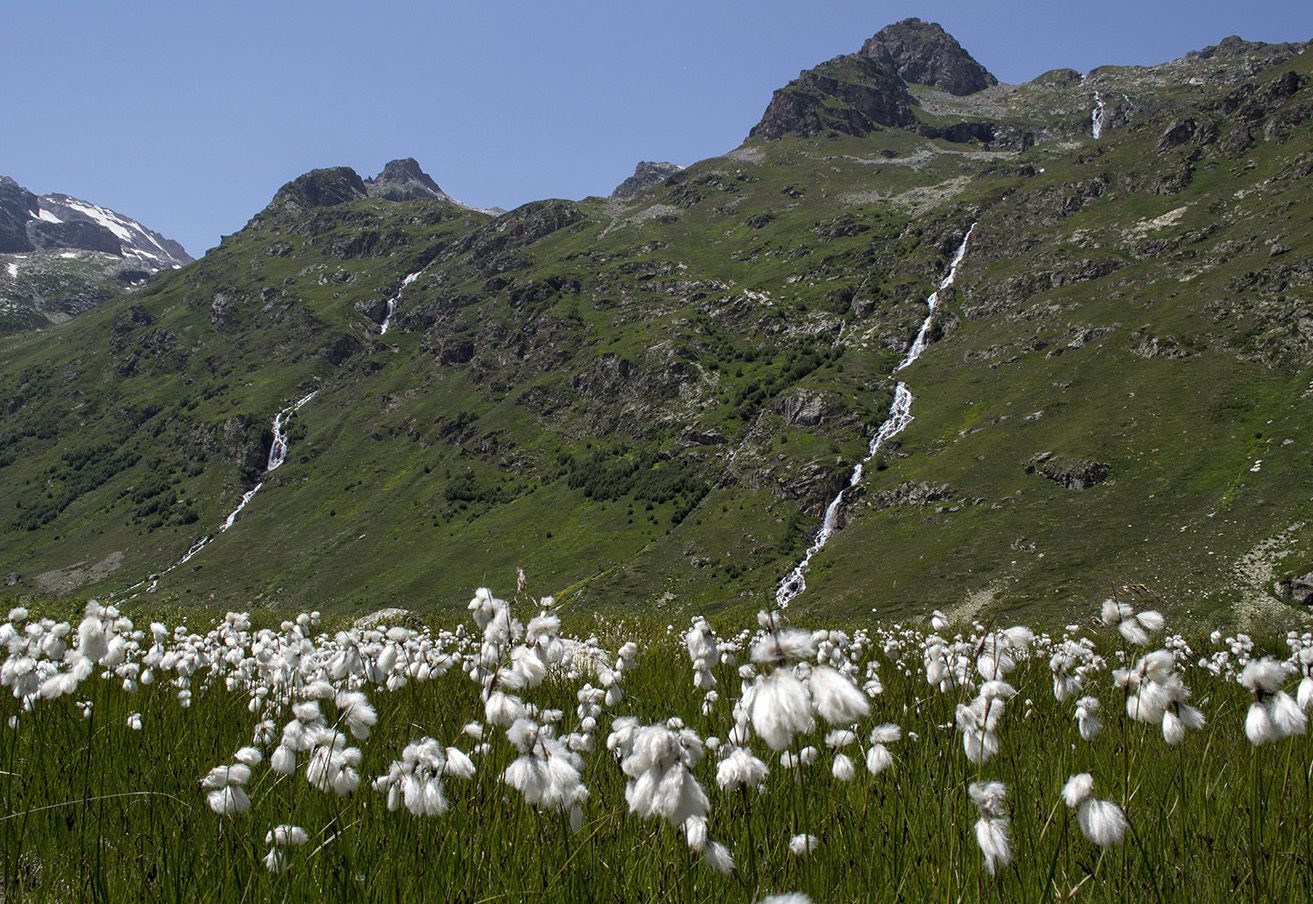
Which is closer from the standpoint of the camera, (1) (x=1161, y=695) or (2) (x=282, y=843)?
(2) (x=282, y=843)

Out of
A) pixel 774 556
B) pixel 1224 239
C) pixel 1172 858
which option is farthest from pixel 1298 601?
pixel 1224 239

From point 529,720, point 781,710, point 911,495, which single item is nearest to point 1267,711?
point 781,710

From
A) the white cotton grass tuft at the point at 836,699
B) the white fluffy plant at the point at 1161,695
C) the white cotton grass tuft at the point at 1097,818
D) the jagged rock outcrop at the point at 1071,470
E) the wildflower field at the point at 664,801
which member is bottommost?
the jagged rock outcrop at the point at 1071,470

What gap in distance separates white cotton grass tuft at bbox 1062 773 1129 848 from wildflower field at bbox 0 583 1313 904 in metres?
0.01

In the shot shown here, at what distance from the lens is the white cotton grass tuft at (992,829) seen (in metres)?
2.45

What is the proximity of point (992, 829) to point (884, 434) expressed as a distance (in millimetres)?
127765

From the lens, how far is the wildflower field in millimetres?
2586

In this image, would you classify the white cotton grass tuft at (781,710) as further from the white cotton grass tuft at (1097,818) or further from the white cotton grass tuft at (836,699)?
the white cotton grass tuft at (1097,818)

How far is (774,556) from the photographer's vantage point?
10488cm

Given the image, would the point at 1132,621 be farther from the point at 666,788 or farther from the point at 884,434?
the point at 884,434

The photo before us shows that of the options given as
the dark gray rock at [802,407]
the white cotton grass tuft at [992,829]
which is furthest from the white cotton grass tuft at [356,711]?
the dark gray rock at [802,407]

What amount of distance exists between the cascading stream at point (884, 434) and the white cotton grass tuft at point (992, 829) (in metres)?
83.3

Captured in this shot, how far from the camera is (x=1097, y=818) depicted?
8.16 feet

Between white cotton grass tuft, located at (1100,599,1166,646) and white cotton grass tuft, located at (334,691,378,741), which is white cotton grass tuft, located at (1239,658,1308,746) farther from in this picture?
white cotton grass tuft, located at (334,691,378,741)
